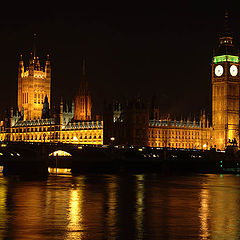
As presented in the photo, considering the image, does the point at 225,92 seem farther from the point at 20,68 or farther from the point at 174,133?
the point at 20,68

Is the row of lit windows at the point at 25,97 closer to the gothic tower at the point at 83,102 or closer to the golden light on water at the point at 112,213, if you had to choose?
the gothic tower at the point at 83,102

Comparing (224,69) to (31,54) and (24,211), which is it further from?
(24,211)

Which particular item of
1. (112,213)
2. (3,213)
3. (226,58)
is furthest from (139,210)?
(226,58)

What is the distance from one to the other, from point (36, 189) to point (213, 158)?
210 feet

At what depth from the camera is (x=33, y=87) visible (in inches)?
6777

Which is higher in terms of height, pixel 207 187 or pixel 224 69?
pixel 224 69

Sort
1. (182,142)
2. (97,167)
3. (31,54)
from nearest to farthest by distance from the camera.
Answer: (97,167), (182,142), (31,54)

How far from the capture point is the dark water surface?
2912 cm

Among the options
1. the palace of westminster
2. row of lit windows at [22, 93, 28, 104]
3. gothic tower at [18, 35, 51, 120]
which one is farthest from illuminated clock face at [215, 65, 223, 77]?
row of lit windows at [22, 93, 28, 104]

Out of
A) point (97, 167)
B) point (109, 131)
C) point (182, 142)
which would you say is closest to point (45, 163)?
point (97, 167)

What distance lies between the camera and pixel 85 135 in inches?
5531

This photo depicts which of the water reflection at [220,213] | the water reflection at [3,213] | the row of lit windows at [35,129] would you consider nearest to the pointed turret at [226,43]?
the row of lit windows at [35,129]

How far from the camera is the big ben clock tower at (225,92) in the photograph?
13650cm

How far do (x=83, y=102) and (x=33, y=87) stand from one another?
97.8 feet
